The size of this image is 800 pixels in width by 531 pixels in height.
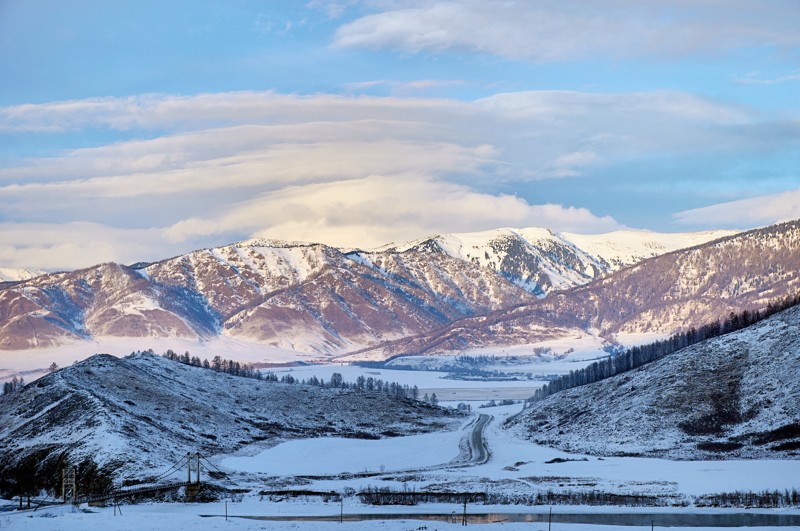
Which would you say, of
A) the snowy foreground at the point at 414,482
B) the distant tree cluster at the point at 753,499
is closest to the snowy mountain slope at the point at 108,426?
the snowy foreground at the point at 414,482

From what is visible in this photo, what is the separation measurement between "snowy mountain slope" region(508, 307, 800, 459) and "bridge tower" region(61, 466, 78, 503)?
270 feet

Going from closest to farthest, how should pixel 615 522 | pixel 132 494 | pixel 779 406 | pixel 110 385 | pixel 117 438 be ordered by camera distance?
pixel 615 522
pixel 132 494
pixel 117 438
pixel 779 406
pixel 110 385

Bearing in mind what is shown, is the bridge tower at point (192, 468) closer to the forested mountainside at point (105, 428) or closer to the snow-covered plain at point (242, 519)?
the forested mountainside at point (105, 428)

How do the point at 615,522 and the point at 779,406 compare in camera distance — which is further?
the point at 779,406

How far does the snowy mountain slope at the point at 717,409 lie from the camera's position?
523 feet

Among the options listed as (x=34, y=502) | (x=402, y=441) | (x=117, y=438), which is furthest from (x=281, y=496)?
(x=402, y=441)

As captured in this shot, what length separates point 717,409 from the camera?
176m

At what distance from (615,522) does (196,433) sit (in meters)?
100

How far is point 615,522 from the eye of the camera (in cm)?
9281

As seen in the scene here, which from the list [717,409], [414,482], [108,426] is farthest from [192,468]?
[717,409]

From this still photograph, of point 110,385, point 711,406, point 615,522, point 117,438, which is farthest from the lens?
point 110,385

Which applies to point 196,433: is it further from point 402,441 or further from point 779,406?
point 779,406

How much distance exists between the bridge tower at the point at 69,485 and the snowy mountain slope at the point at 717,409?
82.3m

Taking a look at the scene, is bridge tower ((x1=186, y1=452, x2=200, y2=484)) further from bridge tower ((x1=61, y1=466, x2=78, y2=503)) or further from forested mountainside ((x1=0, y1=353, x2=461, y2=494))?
bridge tower ((x1=61, y1=466, x2=78, y2=503))
